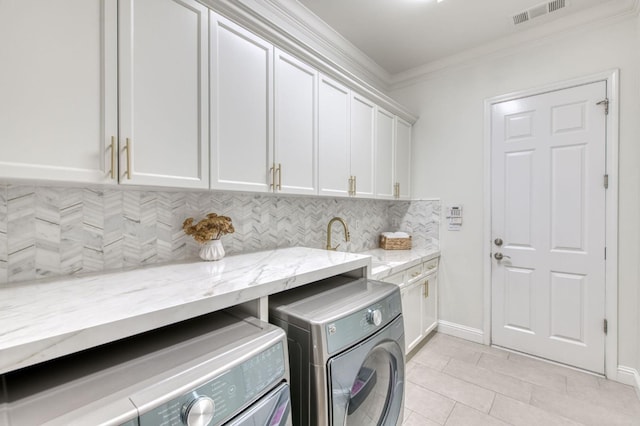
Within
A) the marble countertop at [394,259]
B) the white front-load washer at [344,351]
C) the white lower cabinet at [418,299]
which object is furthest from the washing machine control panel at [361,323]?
the white lower cabinet at [418,299]

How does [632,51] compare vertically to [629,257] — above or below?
above

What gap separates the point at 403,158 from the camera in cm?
301

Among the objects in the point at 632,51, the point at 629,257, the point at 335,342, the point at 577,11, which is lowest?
the point at 335,342

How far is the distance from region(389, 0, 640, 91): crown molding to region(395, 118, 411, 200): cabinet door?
0.60 metres

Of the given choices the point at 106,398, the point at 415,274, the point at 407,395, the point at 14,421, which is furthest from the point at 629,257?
the point at 14,421

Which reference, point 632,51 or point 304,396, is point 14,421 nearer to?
point 304,396

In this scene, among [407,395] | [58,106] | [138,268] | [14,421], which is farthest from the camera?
[407,395]

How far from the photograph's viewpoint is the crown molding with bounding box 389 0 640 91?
2.12m

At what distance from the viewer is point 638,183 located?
2.04 meters

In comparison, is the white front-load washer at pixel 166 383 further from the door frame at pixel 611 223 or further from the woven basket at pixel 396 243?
the door frame at pixel 611 223

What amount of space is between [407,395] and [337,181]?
1.61m

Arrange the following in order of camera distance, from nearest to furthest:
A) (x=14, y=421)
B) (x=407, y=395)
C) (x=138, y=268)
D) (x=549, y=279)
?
(x=14, y=421)
(x=138, y=268)
(x=407, y=395)
(x=549, y=279)

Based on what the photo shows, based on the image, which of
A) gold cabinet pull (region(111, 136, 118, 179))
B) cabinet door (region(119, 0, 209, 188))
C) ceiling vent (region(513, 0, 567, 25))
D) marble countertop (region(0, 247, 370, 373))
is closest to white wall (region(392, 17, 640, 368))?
ceiling vent (region(513, 0, 567, 25))

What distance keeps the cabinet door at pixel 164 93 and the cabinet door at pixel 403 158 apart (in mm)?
2068
